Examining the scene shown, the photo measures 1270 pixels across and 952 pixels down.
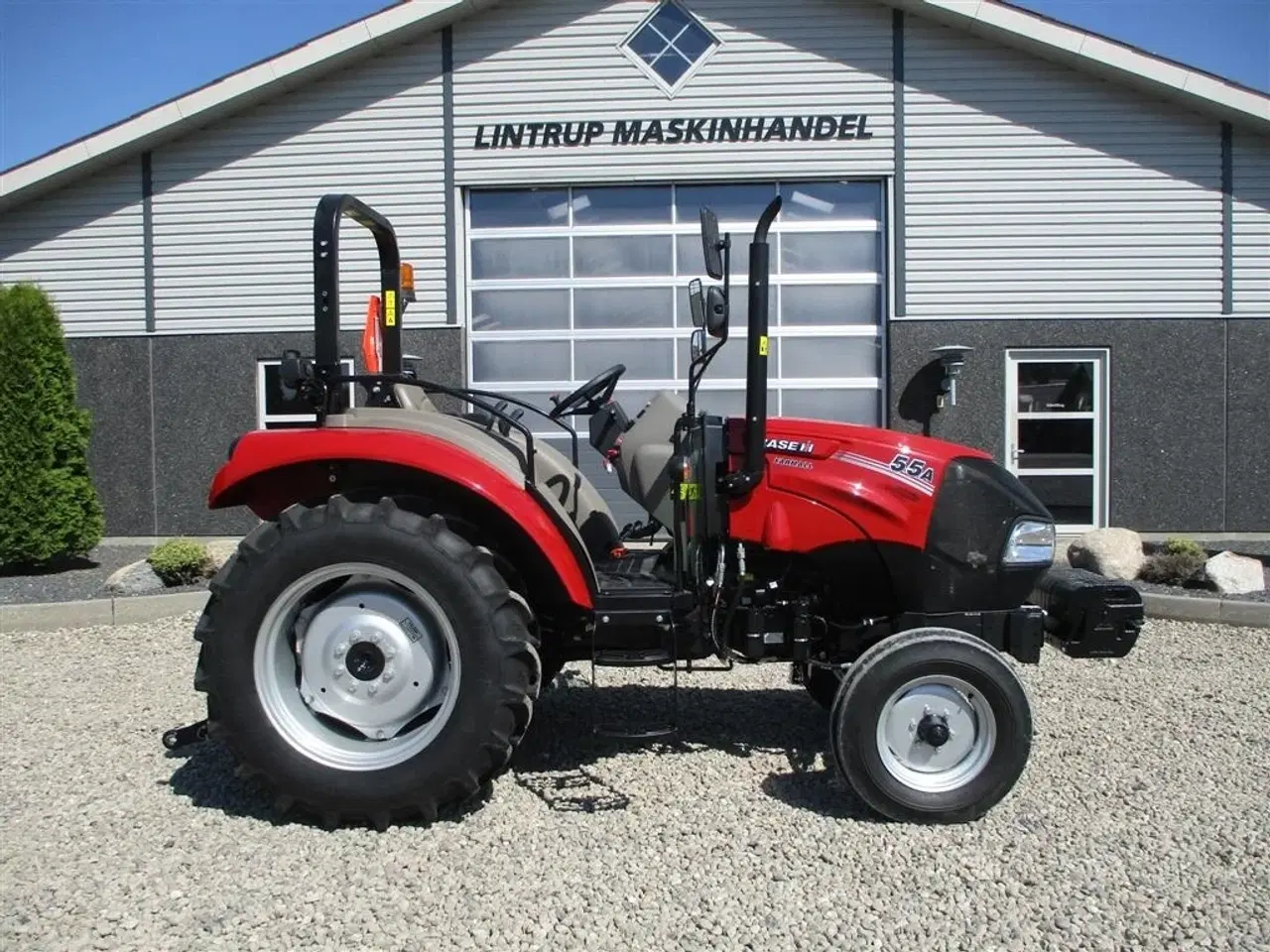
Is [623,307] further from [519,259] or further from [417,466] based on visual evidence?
[417,466]

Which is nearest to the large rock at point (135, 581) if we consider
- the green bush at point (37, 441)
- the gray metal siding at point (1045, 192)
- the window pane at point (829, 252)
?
→ the green bush at point (37, 441)

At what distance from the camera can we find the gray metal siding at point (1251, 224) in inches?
393

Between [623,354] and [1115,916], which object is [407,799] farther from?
[623,354]

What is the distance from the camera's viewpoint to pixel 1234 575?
7340 millimetres

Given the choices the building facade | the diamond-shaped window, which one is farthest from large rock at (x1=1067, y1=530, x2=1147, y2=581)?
the diamond-shaped window

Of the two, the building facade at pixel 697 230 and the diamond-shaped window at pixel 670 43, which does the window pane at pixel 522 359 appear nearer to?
the building facade at pixel 697 230

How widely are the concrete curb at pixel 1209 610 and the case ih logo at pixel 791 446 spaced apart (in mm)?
3961

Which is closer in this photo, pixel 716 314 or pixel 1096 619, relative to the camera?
pixel 716 314

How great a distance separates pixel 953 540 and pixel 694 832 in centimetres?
132

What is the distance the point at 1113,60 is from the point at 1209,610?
5.60 metres

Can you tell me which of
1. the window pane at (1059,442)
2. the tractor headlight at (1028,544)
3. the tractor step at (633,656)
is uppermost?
the window pane at (1059,442)

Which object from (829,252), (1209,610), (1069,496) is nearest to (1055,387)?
(1069,496)

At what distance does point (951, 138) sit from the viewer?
10156 millimetres

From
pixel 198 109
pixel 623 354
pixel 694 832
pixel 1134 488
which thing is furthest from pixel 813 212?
pixel 694 832
